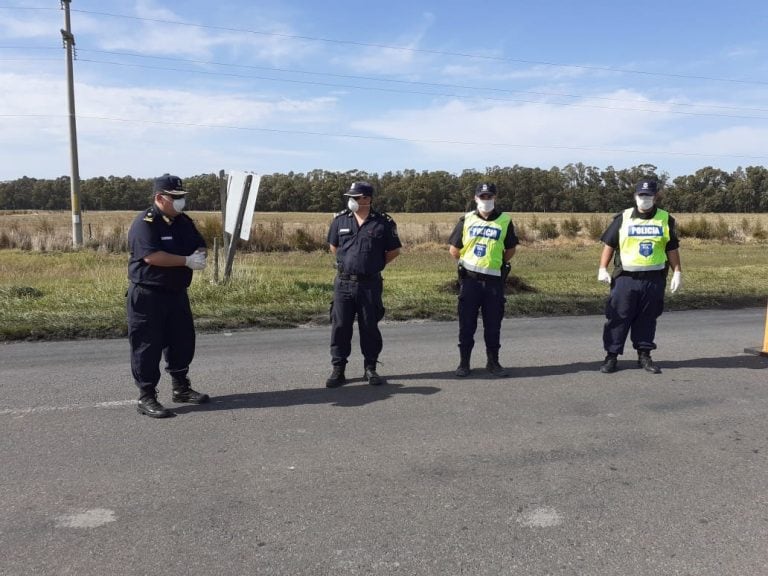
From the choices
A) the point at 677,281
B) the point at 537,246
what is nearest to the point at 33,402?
the point at 677,281

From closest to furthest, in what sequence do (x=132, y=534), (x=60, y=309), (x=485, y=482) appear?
(x=132, y=534) < (x=485, y=482) < (x=60, y=309)

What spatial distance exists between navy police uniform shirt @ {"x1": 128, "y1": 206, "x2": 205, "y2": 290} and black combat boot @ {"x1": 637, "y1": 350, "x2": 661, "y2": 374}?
4434 millimetres

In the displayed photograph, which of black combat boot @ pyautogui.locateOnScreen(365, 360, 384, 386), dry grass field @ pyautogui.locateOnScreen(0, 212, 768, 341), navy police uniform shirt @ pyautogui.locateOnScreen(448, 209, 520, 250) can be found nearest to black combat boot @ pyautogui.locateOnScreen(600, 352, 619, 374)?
navy police uniform shirt @ pyautogui.locateOnScreen(448, 209, 520, 250)

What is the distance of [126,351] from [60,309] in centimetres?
339

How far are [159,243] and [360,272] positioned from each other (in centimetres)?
175

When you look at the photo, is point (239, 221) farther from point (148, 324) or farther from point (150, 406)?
point (150, 406)

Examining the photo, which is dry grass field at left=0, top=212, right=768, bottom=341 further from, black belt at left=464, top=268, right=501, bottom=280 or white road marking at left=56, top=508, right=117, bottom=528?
white road marking at left=56, top=508, right=117, bottom=528

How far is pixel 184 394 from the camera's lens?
526cm

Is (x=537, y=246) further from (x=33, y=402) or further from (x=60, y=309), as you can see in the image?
(x=33, y=402)

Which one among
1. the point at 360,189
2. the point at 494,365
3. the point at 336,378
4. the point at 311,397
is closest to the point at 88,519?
the point at 311,397

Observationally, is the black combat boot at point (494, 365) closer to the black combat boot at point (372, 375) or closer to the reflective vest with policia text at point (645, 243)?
the black combat boot at point (372, 375)

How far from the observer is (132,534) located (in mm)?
3111

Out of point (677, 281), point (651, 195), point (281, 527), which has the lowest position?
point (281, 527)

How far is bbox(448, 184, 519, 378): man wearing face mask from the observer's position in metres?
6.25
